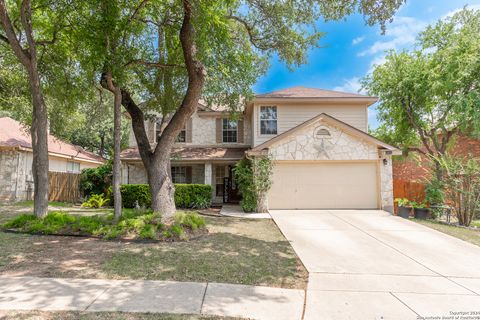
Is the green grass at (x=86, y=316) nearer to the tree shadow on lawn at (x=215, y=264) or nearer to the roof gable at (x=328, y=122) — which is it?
the tree shadow on lawn at (x=215, y=264)

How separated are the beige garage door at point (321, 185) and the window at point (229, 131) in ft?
15.6

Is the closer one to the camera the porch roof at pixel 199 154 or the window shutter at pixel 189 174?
the porch roof at pixel 199 154

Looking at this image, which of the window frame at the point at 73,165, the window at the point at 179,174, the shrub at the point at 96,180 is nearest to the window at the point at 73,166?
the window frame at the point at 73,165

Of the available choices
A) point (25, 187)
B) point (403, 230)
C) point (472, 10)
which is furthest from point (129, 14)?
point (472, 10)

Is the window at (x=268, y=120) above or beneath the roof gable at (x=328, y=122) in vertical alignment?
above

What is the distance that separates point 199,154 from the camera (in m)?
14.8

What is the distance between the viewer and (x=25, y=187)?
14.7 metres

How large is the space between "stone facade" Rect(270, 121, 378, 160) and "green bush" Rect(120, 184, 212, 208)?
417cm

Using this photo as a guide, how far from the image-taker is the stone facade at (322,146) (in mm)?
12117

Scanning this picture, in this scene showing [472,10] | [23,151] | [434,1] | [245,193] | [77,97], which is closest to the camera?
[434,1]

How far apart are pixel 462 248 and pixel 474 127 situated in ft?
29.4

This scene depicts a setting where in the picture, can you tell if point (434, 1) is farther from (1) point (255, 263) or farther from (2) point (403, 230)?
(1) point (255, 263)

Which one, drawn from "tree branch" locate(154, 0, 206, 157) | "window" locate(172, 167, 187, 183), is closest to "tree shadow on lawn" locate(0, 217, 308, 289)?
"tree branch" locate(154, 0, 206, 157)

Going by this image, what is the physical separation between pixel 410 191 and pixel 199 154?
10.9 metres
